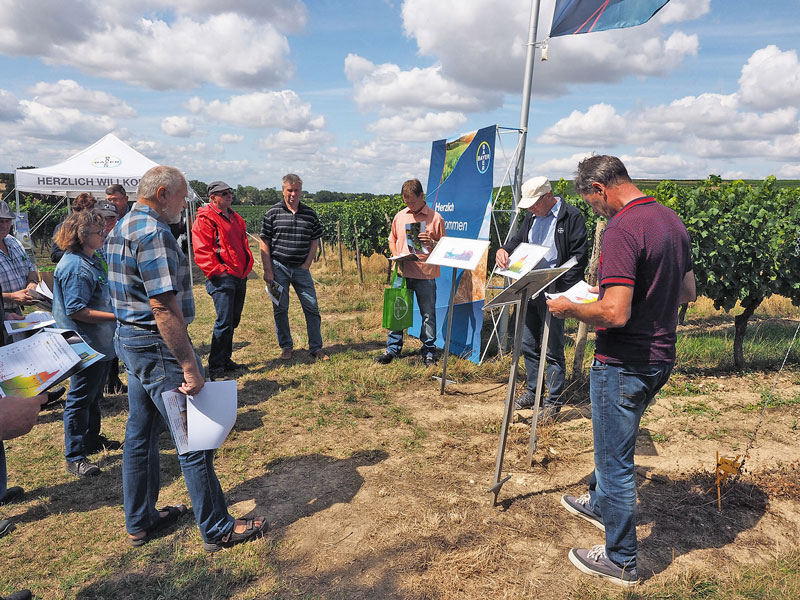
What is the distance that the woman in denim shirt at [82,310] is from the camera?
3.58m

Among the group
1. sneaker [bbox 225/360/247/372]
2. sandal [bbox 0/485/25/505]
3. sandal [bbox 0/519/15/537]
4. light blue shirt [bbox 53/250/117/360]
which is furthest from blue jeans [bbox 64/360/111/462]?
sneaker [bbox 225/360/247/372]

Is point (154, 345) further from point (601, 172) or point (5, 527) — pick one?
point (601, 172)

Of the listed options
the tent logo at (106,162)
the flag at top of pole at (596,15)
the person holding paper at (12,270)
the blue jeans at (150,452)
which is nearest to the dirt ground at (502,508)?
the blue jeans at (150,452)

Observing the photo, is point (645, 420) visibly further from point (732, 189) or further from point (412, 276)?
point (732, 189)

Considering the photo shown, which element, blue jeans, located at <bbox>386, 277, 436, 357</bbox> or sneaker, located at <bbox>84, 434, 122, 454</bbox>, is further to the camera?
blue jeans, located at <bbox>386, 277, 436, 357</bbox>

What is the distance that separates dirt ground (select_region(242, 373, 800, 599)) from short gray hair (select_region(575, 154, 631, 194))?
1.98m

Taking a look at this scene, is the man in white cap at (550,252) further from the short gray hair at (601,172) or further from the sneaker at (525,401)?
the short gray hair at (601,172)

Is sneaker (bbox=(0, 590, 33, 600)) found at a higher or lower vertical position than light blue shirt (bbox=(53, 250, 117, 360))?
lower

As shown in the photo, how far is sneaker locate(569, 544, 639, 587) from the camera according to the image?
8.36 feet

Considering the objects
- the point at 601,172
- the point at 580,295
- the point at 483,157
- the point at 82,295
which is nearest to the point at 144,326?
the point at 82,295

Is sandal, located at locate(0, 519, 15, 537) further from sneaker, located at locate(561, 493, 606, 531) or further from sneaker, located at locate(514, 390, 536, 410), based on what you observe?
sneaker, located at locate(514, 390, 536, 410)

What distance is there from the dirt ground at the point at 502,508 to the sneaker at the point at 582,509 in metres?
0.05

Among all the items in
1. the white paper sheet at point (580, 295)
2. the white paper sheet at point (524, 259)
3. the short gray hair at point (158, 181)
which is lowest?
the white paper sheet at point (580, 295)

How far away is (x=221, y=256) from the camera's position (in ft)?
17.8
